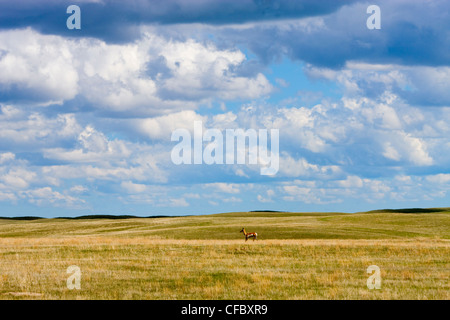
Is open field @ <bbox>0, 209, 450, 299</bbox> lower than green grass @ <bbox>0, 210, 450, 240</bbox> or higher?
lower

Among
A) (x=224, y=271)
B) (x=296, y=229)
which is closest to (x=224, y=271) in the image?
(x=224, y=271)

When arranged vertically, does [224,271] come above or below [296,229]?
below

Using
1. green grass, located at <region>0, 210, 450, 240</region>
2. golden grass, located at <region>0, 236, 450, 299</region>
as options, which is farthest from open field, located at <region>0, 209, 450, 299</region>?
green grass, located at <region>0, 210, 450, 240</region>

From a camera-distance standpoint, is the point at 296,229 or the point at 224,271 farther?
the point at 296,229

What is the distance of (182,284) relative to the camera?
26.0 metres

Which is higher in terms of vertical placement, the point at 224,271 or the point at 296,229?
the point at 296,229

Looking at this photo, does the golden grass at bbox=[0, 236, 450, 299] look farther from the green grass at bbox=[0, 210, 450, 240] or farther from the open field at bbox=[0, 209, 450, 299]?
the green grass at bbox=[0, 210, 450, 240]

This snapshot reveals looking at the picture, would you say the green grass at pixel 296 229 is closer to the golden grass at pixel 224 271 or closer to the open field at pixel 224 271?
the golden grass at pixel 224 271

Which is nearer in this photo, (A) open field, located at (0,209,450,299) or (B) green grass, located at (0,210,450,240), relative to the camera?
(A) open field, located at (0,209,450,299)

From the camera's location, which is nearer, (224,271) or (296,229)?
(224,271)

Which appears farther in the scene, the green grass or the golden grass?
the green grass

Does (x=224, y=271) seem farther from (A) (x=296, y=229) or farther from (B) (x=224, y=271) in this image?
(A) (x=296, y=229)
